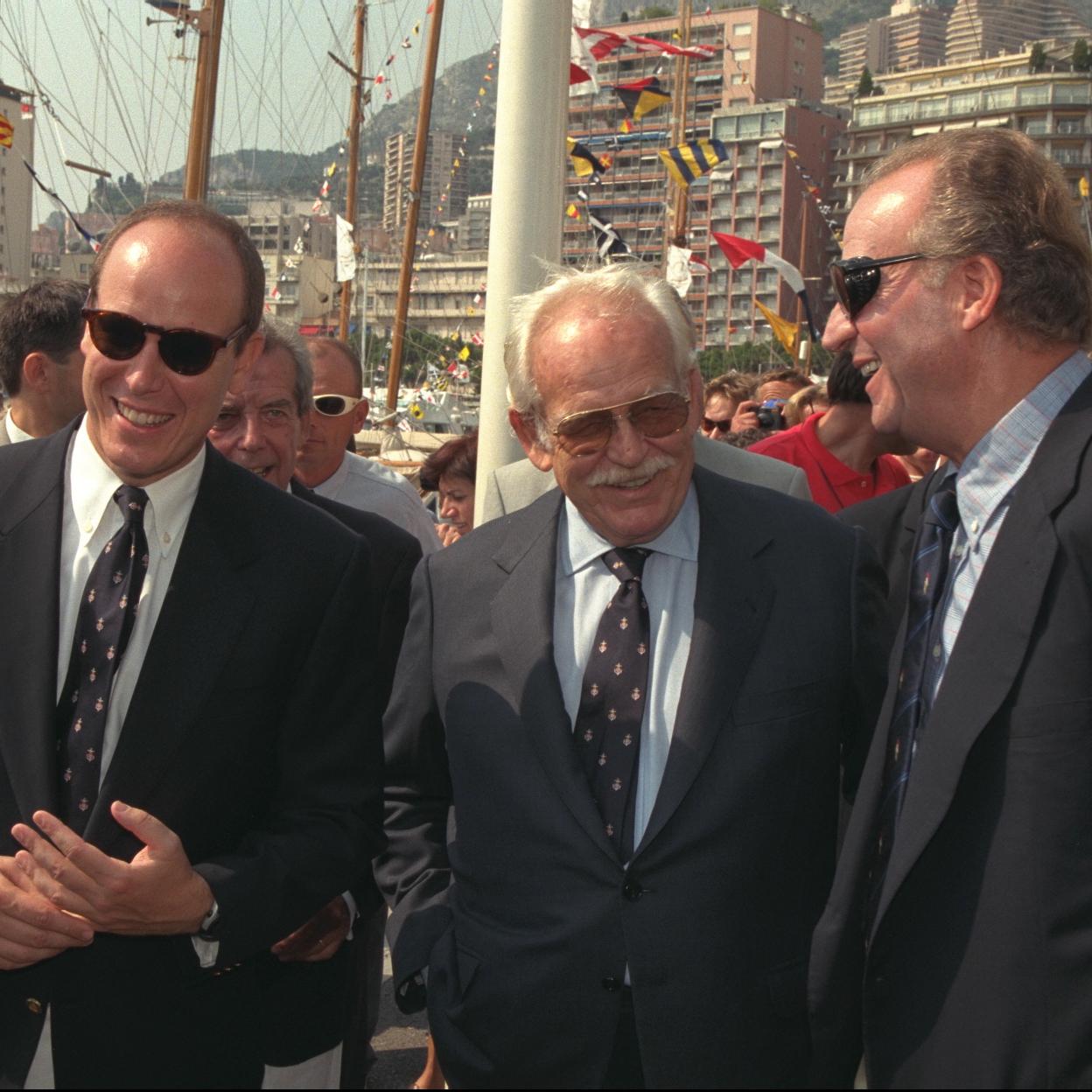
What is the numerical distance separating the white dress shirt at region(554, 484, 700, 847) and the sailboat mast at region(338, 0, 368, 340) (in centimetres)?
2596

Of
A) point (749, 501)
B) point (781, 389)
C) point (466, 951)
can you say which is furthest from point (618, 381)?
point (781, 389)

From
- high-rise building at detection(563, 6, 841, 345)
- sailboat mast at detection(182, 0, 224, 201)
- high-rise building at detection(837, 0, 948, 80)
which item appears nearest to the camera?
sailboat mast at detection(182, 0, 224, 201)

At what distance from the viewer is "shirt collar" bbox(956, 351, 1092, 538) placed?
87.6 inches

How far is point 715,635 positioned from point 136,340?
1188 mm

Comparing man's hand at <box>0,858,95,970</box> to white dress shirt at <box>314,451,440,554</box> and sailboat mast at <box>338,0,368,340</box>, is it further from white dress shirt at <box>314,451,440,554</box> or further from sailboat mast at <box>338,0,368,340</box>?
sailboat mast at <box>338,0,368,340</box>

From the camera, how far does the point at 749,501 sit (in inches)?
106

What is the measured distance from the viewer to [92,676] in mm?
2246

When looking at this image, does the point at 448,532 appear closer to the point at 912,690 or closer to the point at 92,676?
the point at 92,676

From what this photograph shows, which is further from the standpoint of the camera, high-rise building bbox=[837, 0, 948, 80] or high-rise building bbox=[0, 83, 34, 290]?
high-rise building bbox=[837, 0, 948, 80]

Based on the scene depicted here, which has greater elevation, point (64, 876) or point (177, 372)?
point (177, 372)

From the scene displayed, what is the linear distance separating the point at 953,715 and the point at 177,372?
4.80 feet

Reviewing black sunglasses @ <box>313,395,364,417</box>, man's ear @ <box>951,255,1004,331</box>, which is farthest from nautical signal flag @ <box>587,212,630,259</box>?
man's ear @ <box>951,255,1004,331</box>

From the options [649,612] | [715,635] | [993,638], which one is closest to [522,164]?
[649,612]

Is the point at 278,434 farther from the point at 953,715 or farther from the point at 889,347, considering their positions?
the point at 953,715
